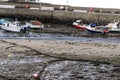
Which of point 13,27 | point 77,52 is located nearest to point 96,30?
point 13,27

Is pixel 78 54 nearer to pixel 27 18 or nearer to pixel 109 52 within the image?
pixel 109 52

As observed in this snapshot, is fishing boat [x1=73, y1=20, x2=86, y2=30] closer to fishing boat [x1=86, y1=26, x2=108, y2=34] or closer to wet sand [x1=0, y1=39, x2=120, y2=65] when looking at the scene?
fishing boat [x1=86, y1=26, x2=108, y2=34]

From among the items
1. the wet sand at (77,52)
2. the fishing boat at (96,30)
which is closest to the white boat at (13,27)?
the fishing boat at (96,30)

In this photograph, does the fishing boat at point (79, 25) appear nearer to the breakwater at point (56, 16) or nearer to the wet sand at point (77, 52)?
the breakwater at point (56, 16)

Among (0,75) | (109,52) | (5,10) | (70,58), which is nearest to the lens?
(0,75)

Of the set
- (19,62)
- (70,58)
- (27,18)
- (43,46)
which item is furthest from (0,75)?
(27,18)

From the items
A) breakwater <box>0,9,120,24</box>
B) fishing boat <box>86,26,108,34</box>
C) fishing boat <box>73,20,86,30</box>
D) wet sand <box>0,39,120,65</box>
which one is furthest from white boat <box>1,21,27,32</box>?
wet sand <box>0,39,120,65</box>

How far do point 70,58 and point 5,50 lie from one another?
246 inches

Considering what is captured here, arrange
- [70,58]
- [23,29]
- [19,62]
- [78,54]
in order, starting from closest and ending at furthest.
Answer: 1. [19,62]
2. [70,58]
3. [78,54]
4. [23,29]

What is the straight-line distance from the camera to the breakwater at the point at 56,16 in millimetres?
72312

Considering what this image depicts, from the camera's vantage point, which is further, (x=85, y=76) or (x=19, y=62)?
(x=19, y=62)

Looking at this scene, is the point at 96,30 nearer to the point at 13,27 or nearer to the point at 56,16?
the point at 13,27

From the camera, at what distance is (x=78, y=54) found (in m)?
33.9

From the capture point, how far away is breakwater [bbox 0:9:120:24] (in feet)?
237
